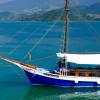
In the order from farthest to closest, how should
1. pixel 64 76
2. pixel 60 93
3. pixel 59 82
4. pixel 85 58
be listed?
1. pixel 85 58
2. pixel 59 82
3. pixel 64 76
4. pixel 60 93

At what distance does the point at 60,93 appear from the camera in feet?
156

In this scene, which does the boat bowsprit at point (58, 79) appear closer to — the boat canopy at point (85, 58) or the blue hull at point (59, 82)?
the blue hull at point (59, 82)

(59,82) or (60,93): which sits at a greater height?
(59,82)

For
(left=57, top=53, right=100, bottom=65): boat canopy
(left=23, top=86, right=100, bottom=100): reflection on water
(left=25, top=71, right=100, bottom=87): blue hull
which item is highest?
(left=57, top=53, right=100, bottom=65): boat canopy

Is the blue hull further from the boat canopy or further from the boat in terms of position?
the boat canopy

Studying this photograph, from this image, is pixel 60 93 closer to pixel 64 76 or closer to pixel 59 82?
pixel 59 82

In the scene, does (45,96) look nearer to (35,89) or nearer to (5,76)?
(35,89)

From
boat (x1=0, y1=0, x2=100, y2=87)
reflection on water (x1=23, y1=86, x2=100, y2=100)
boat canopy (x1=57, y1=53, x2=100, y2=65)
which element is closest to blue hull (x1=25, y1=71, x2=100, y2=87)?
boat (x1=0, y1=0, x2=100, y2=87)

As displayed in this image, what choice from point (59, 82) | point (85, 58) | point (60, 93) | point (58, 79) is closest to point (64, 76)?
point (58, 79)

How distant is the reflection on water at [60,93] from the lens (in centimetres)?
4650

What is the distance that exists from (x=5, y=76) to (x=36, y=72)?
9.30 meters

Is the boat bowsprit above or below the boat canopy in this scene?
below

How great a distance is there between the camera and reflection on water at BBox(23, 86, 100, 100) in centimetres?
4650

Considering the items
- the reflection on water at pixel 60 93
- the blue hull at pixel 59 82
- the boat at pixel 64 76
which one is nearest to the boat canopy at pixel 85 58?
the boat at pixel 64 76
